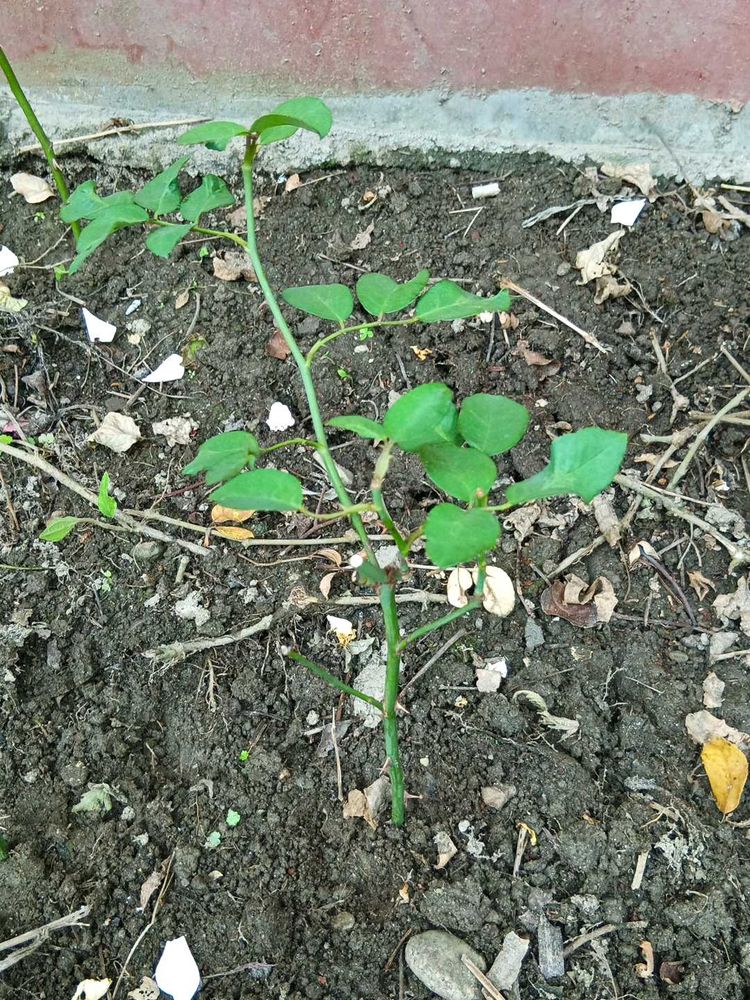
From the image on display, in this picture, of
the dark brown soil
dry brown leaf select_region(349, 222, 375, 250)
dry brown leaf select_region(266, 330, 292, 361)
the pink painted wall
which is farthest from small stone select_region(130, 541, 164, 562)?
the pink painted wall

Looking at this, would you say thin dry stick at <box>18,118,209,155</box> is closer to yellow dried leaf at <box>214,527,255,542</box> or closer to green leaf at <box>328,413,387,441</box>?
yellow dried leaf at <box>214,527,255,542</box>

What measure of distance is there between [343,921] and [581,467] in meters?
0.75

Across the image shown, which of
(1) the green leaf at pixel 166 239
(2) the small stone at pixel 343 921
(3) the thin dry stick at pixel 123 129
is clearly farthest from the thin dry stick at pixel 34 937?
(3) the thin dry stick at pixel 123 129

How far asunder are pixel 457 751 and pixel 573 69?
63.9 inches

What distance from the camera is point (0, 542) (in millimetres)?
1546

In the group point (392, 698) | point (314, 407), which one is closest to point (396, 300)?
point (314, 407)

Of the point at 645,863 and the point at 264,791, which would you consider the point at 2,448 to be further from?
the point at 645,863

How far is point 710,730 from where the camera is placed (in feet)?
4.25

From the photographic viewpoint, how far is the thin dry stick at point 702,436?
1538 millimetres

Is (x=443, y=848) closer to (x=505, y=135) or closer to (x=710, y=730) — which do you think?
(x=710, y=730)

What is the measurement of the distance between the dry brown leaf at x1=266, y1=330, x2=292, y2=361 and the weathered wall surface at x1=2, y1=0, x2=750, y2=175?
0.60 meters

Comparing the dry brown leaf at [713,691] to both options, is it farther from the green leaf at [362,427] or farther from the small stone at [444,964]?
the green leaf at [362,427]

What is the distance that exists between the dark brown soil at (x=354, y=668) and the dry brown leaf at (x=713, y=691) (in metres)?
0.01

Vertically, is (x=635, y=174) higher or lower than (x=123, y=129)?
lower
